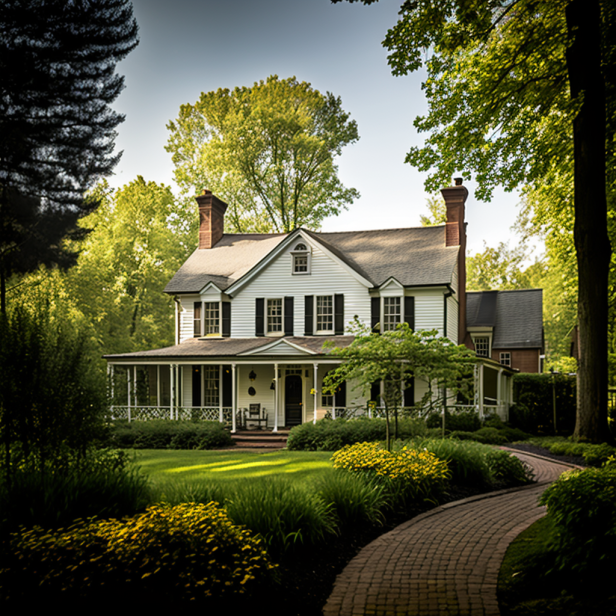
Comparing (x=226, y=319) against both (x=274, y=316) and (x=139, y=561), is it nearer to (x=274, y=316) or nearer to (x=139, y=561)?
(x=274, y=316)

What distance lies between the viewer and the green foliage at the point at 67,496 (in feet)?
19.3

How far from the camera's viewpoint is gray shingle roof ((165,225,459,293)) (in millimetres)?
23922

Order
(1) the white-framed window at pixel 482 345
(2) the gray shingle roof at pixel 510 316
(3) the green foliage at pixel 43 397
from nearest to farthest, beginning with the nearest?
(3) the green foliage at pixel 43 397
(2) the gray shingle roof at pixel 510 316
(1) the white-framed window at pixel 482 345

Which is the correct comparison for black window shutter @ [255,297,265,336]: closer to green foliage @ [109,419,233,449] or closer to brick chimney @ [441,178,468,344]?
green foliage @ [109,419,233,449]

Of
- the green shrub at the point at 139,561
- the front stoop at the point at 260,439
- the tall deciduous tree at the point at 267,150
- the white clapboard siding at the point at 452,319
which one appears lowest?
the front stoop at the point at 260,439

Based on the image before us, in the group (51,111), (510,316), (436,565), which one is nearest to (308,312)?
(510,316)

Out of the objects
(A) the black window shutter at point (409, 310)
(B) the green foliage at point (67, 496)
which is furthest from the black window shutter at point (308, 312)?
(B) the green foliage at point (67, 496)

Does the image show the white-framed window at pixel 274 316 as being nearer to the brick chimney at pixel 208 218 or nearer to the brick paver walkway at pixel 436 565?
the brick chimney at pixel 208 218

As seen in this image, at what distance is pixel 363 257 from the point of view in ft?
85.6

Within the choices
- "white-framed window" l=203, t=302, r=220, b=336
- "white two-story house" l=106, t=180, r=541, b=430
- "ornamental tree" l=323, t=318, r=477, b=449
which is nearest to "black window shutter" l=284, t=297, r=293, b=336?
"white two-story house" l=106, t=180, r=541, b=430

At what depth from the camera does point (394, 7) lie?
12.5 meters

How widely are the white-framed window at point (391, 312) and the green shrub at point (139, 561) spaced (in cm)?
1845

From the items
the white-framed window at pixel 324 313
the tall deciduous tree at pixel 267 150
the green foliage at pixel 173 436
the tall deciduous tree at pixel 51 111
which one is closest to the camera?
the tall deciduous tree at pixel 51 111

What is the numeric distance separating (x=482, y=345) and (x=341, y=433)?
599 inches
